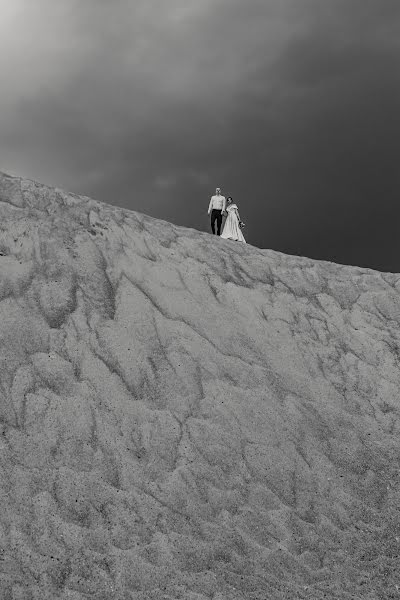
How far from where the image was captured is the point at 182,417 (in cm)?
805

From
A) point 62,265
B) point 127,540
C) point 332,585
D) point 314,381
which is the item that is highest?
point 62,265

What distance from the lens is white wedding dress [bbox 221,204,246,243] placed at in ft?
46.8

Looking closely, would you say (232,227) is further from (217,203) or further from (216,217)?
(217,203)

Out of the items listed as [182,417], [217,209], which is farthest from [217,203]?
[182,417]

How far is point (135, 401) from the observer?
810 centimetres

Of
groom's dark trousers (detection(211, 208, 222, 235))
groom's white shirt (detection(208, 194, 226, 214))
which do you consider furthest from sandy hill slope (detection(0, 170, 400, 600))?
groom's white shirt (detection(208, 194, 226, 214))

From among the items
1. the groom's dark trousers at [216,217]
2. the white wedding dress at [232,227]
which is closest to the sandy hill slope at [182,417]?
→ the white wedding dress at [232,227]

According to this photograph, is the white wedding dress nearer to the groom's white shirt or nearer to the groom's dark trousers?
the groom's dark trousers

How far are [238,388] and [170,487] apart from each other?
7.42ft

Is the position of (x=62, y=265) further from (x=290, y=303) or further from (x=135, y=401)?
(x=290, y=303)

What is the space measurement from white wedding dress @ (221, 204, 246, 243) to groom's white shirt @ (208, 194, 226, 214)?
0.28 meters

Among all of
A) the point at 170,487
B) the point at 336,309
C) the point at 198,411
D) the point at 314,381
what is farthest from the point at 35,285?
the point at 336,309

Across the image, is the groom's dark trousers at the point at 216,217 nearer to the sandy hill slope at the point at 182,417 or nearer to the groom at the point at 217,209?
the groom at the point at 217,209

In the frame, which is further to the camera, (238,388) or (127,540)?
(238,388)
